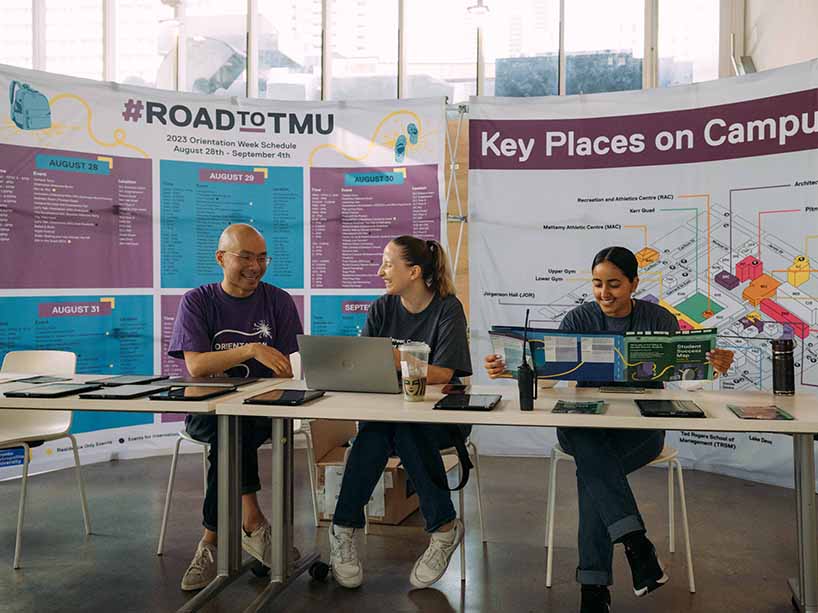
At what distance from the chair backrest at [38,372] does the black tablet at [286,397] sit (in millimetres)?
1193

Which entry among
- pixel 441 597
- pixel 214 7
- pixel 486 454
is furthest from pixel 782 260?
pixel 214 7

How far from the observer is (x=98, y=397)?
2.33 m

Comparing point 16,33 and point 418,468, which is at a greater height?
point 16,33

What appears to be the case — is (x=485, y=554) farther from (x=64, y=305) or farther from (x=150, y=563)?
(x=64, y=305)

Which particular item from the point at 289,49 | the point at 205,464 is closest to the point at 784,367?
the point at 205,464

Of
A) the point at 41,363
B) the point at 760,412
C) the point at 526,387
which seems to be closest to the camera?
the point at 760,412

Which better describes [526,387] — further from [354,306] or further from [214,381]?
[354,306]

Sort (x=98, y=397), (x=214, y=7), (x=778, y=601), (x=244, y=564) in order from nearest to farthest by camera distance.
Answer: (x=98, y=397) → (x=778, y=601) → (x=244, y=564) → (x=214, y=7)

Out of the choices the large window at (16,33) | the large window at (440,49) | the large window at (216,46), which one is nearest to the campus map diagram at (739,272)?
the large window at (440,49)

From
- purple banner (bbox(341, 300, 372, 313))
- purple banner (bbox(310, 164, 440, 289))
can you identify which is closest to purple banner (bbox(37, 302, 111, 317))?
purple banner (bbox(310, 164, 440, 289))

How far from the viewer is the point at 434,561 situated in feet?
8.55

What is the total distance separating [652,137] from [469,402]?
9.39 feet

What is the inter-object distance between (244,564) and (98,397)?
0.80 meters

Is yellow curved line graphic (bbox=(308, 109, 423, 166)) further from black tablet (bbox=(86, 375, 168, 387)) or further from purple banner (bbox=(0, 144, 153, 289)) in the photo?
black tablet (bbox=(86, 375, 168, 387))
